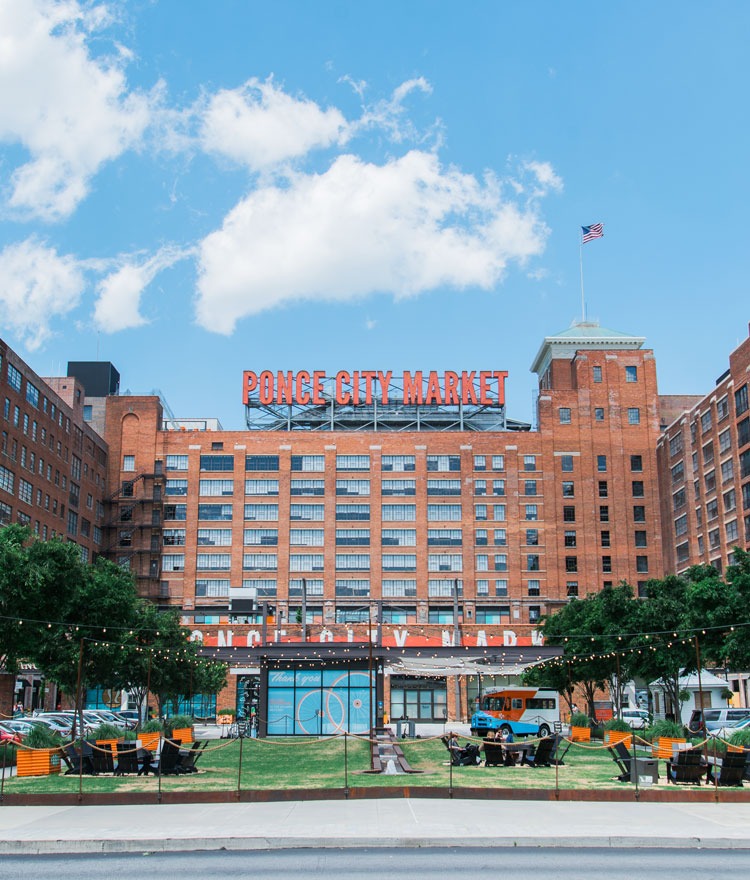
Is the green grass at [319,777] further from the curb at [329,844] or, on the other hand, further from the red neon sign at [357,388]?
the red neon sign at [357,388]

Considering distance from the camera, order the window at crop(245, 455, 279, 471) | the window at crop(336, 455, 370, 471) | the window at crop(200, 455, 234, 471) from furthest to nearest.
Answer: the window at crop(336, 455, 370, 471)
the window at crop(200, 455, 234, 471)
the window at crop(245, 455, 279, 471)

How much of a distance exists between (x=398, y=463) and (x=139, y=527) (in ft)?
101

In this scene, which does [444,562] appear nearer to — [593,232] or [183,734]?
[593,232]

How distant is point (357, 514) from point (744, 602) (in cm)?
7280

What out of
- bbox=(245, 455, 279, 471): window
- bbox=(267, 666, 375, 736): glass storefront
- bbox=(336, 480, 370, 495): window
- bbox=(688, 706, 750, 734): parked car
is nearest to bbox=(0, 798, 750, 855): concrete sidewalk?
bbox=(267, 666, 375, 736): glass storefront

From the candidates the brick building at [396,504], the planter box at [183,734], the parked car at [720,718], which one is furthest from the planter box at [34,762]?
the brick building at [396,504]

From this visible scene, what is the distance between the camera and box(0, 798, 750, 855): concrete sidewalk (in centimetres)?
1802

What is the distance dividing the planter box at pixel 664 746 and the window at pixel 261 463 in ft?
288

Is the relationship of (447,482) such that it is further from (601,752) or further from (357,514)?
(601,752)

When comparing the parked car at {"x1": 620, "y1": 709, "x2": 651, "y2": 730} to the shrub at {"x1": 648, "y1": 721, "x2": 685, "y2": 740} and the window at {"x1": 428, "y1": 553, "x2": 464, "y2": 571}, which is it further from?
the window at {"x1": 428, "y1": 553, "x2": 464, "y2": 571}

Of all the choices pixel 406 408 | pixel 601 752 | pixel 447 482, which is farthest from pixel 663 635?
pixel 406 408

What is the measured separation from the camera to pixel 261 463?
388ft

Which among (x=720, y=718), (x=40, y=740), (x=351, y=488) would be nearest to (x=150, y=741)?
(x=40, y=740)

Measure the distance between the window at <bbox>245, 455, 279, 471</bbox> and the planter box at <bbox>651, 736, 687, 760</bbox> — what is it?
87647mm
